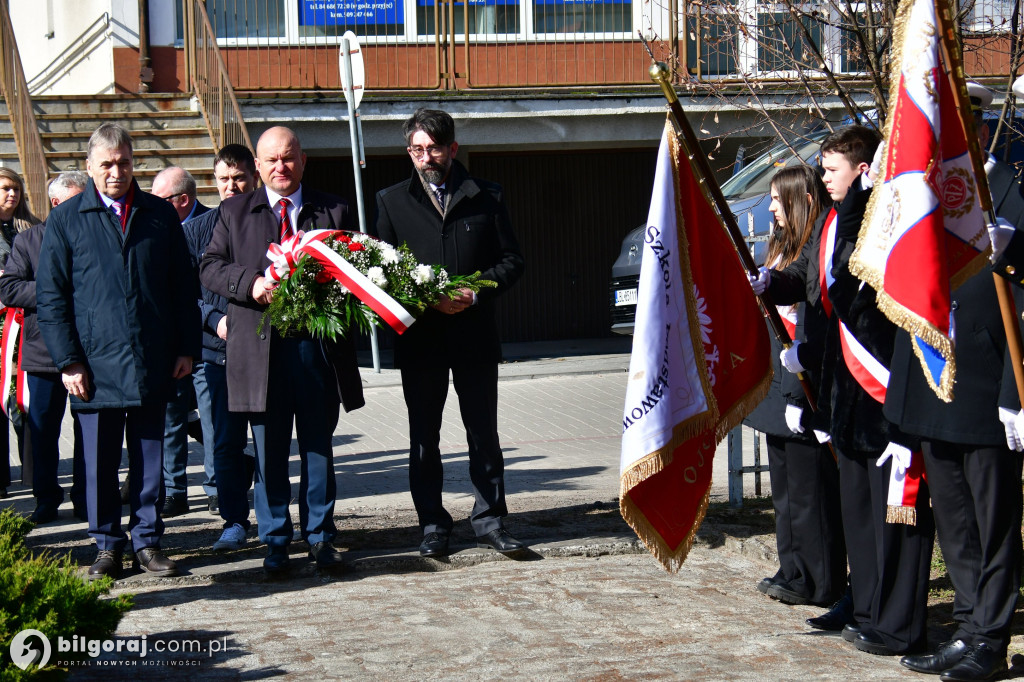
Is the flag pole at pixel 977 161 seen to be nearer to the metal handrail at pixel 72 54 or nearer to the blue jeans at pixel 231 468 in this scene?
the blue jeans at pixel 231 468

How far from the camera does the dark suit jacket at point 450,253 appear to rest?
625 centimetres

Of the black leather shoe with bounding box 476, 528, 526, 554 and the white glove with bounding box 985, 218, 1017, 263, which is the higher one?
the white glove with bounding box 985, 218, 1017, 263

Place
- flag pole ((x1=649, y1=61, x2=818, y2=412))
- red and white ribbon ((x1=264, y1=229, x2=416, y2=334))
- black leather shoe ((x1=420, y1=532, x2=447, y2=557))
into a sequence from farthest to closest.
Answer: black leather shoe ((x1=420, y1=532, x2=447, y2=557))
red and white ribbon ((x1=264, y1=229, x2=416, y2=334))
flag pole ((x1=649, y1=61, x2=818, y2=412))

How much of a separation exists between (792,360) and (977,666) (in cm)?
140

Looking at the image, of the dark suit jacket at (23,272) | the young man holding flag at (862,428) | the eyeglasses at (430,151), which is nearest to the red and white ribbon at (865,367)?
the young man holding flag at (862,428)

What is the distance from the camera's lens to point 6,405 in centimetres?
794

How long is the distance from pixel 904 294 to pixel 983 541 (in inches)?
39.3

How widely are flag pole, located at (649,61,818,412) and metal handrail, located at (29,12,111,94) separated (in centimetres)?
1342

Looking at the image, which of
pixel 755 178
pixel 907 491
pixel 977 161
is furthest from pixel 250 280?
pixel 755 178

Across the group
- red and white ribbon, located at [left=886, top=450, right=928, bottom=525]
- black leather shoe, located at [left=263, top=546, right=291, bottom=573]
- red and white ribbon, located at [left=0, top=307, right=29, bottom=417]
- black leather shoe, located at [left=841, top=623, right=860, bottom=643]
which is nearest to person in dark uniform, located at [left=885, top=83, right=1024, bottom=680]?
red and white ribbon, located at [left=886, top=450, right=928, bottom=525]

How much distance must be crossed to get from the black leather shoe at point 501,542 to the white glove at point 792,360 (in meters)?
1.77

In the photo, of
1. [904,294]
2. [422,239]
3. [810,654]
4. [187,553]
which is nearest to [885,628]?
[810,654]

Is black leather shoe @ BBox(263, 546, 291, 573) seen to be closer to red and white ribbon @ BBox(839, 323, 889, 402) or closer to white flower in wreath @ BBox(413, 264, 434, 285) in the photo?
white flower in wreath @ BBox(413, 264, 434, 285)

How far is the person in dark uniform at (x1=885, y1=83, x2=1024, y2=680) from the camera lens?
14.5ft
